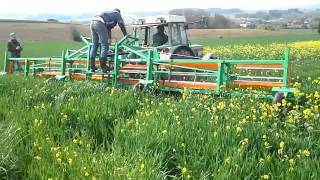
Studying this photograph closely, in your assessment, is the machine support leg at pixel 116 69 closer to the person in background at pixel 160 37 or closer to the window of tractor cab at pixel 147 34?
the person in background at pixel 160 37

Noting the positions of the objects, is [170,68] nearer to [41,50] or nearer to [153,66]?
[153,66]

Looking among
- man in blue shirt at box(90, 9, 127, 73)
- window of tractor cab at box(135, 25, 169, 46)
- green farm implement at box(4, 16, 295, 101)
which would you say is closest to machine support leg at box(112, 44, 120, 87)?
green farm implement at box(4, 16, 295, 101)

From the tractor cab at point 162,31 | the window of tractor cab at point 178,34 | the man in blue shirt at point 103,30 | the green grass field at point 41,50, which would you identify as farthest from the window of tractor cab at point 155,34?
the green grass field at point 41,50

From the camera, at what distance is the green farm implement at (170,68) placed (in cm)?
876

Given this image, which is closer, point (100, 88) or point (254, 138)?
point (254, 138)

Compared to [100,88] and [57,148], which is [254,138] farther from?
[100,88]

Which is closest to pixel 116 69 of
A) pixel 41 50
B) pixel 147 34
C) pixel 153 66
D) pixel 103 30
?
pixel 153 66

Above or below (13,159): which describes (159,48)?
above

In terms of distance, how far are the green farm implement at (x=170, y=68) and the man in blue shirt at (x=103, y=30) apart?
230 mm

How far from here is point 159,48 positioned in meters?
13.0

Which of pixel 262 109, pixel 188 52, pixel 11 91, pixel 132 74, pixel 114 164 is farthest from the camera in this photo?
pixel 188 52

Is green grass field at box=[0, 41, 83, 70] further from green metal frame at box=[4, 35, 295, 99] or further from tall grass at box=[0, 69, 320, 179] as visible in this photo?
tall grass at box=[0, 69, 320, 179]

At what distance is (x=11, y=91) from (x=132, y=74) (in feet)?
10.4

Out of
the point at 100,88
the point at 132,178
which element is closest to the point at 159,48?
the point at 100,88
